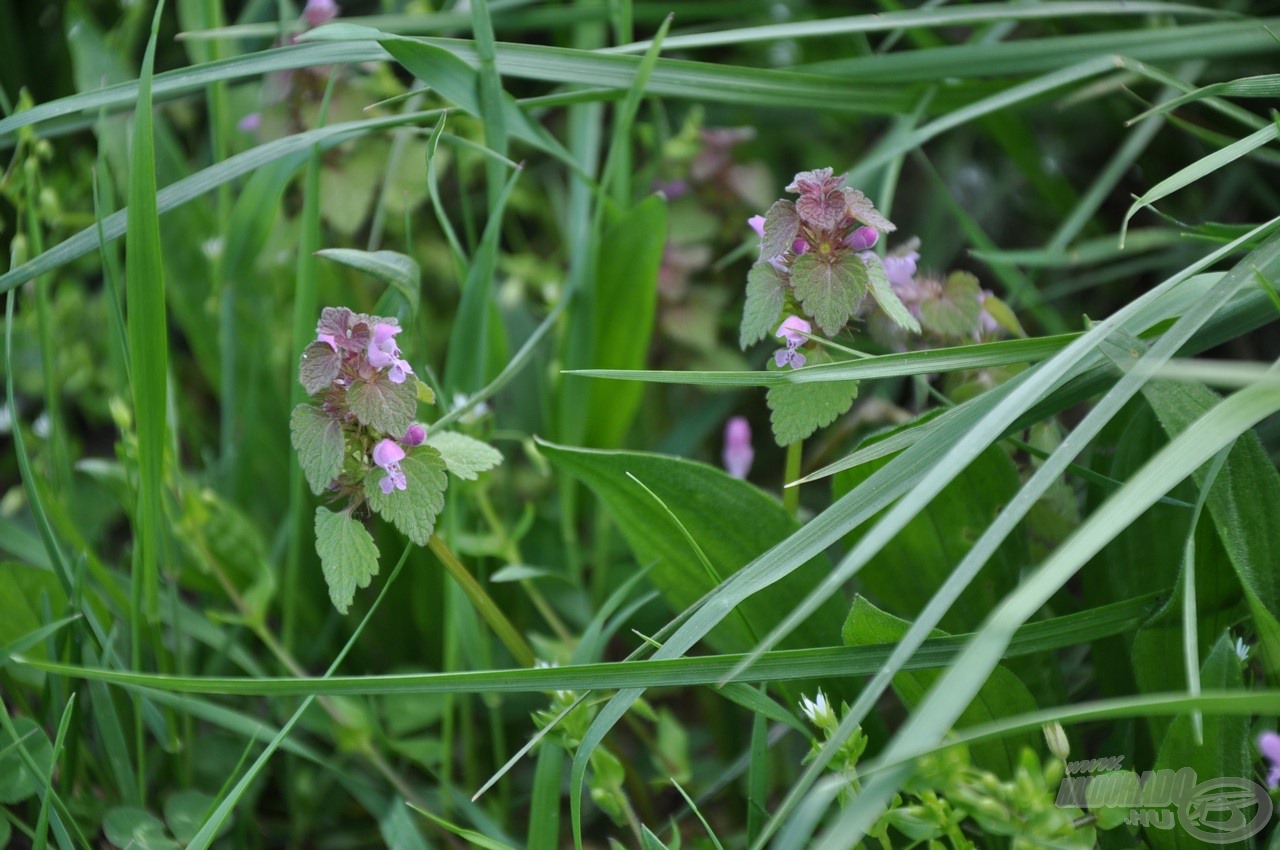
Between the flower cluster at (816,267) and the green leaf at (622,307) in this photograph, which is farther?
the green leaf at (622,307)

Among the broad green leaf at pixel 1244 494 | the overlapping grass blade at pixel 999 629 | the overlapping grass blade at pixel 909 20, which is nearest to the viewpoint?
the overlapping grass blade at pixel 999 629

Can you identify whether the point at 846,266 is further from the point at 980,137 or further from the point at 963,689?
the point at 980,137

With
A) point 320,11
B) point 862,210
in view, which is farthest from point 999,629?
point 320,11

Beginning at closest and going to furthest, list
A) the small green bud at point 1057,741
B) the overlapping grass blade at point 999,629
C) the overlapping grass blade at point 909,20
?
the overlapping grass blade at point 999,629, the small green bud at point 1057,741, the overlapping grass blade at point 909,20

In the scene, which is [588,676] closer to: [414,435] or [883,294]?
[414,435]

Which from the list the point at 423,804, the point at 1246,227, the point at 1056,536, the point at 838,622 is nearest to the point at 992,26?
the point at 1246,227

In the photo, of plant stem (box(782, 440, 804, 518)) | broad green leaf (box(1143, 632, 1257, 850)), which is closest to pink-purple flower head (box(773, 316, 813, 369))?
plant stem (box(782, 440, 804, 518))

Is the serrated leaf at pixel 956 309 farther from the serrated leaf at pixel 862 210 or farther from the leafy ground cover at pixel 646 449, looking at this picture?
the serrated leaf at pixel 862 210

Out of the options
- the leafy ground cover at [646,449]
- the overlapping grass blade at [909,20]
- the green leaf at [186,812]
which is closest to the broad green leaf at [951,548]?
the leafy ground cover at [646,449]
